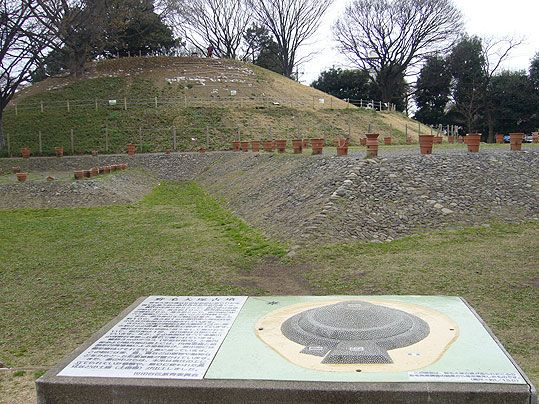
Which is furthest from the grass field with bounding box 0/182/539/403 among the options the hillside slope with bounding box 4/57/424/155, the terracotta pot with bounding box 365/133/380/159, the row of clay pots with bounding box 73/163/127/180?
the hillside slope with bounding box 4/57/424/155

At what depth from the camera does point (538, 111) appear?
127 feet

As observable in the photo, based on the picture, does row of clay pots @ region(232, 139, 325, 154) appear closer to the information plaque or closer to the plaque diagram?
the information plaque

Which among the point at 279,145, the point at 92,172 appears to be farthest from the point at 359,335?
the point at 92,172

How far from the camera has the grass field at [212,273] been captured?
17.8 ft

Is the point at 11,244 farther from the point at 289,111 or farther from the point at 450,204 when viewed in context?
the point at 289,111

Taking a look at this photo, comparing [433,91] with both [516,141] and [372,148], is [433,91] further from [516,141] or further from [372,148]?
[372,148]

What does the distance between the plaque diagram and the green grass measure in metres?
2.56

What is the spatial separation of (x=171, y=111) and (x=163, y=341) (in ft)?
95.6

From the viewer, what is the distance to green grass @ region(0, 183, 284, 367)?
5.81 metres

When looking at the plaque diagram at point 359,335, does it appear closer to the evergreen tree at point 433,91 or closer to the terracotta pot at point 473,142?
the terracotta pot at point 473,142

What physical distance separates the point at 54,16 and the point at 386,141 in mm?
18510

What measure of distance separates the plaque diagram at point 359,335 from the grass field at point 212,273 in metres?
1.17

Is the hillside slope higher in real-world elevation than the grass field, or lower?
higher

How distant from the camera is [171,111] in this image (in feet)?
104
